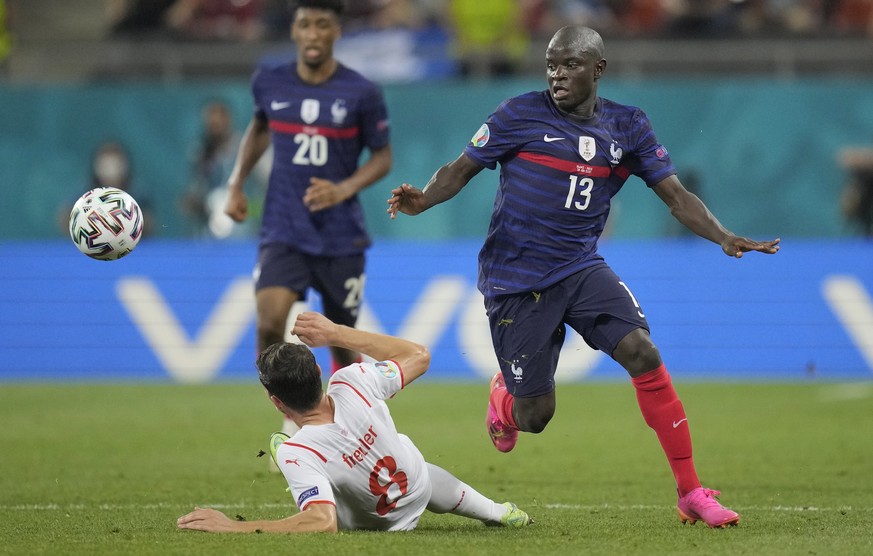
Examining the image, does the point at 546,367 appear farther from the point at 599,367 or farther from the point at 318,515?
the point at 599,367

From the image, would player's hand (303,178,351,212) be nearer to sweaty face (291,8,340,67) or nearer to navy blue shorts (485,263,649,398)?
sweaty face (291,8,340,67)

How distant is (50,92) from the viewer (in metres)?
18.3

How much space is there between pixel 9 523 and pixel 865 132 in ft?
46.7

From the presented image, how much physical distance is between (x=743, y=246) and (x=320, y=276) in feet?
10.3

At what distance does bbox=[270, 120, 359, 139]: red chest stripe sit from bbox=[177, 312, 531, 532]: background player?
2.91 metres

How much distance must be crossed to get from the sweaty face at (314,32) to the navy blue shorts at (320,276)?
4.13ft

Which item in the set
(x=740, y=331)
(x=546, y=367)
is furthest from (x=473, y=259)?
(x=546, y=367)

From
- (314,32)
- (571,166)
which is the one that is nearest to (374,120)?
(314,32)

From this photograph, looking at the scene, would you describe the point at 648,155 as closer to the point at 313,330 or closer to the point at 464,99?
the point at 313,330

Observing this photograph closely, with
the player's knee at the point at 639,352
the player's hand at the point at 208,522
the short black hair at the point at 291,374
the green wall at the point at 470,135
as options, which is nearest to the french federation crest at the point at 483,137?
the player's knee at the point at 639,352

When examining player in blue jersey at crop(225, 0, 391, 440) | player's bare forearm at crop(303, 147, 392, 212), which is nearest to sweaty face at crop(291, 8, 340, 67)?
player in blue jersey at crop(225, 0, 391, 440)

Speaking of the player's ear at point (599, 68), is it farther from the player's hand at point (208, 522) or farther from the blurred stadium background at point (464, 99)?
the blurred stadium background at point (464, 99)

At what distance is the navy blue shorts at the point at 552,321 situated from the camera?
20.8 feet

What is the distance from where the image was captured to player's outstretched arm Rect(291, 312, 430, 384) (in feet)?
18.2
